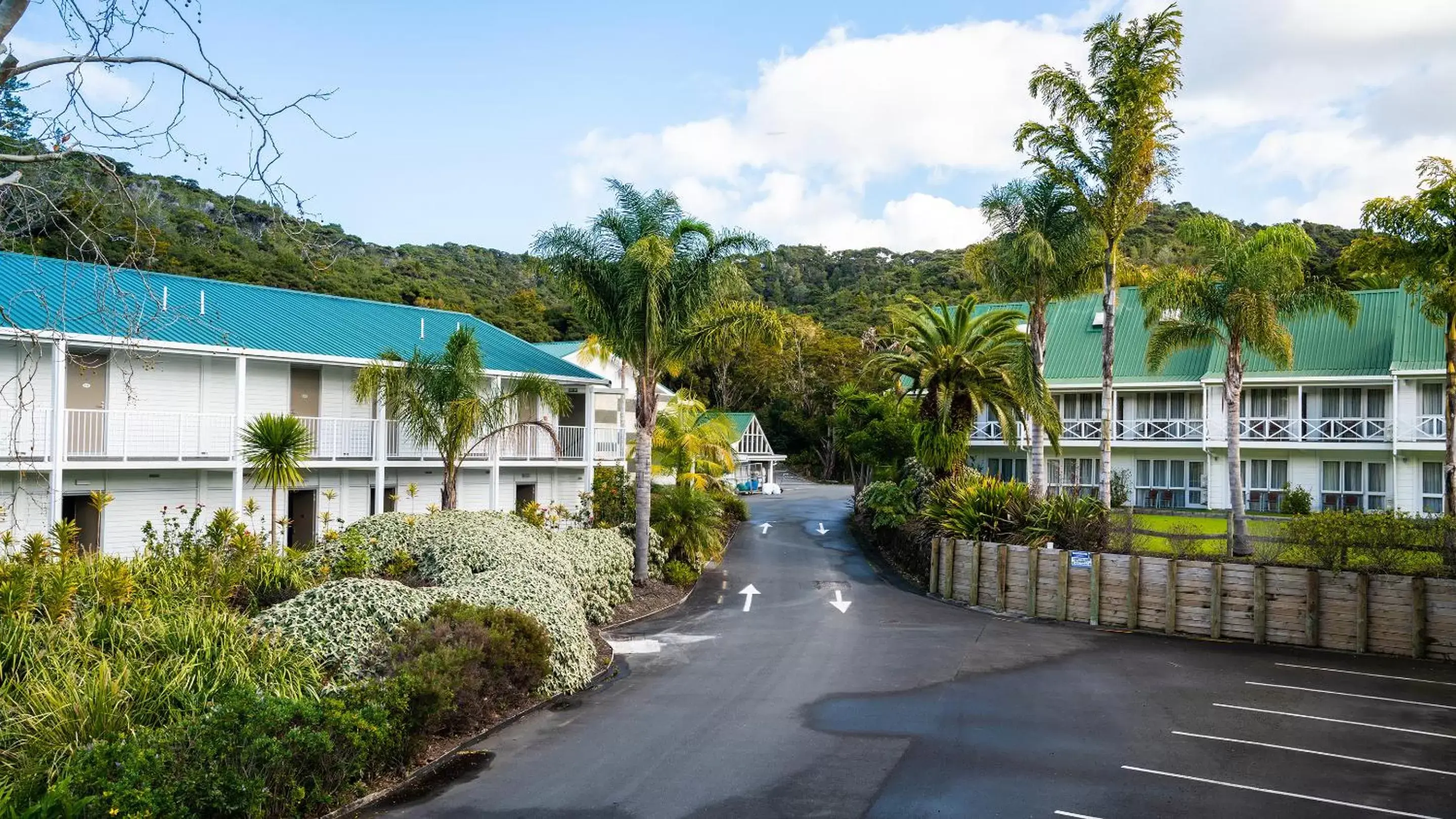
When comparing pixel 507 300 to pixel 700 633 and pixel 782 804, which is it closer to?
pixel 700 633

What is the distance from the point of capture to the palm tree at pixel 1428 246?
21.5m

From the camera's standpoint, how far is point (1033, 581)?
20.6 m

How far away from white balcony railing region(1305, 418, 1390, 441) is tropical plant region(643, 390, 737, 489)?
68.9 ft

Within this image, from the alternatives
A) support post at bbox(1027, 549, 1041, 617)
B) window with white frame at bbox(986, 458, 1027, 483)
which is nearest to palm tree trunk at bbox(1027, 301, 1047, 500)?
support post at bbox(1027, 549, 1041, 617)

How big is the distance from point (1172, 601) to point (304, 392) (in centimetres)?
2135

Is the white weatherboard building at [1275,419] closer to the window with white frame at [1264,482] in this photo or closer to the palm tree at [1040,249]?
the window with white frame at [1264,482]

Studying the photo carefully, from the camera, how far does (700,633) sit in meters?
18.6

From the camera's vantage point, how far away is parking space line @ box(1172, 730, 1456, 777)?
10336 millimetres

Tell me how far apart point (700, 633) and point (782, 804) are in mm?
9412

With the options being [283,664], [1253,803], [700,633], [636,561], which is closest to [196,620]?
[283,664]

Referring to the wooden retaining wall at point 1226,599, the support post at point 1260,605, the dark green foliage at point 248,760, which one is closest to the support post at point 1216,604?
the wooden retaining wall at point 1226,599

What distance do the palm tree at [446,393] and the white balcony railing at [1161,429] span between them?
24.6m

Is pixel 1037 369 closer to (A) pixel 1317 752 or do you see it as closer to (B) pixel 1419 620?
(B) pixel 1419 620

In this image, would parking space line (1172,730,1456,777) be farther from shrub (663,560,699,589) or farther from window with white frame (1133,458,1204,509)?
window with white frame (1133,458,1204,509)
